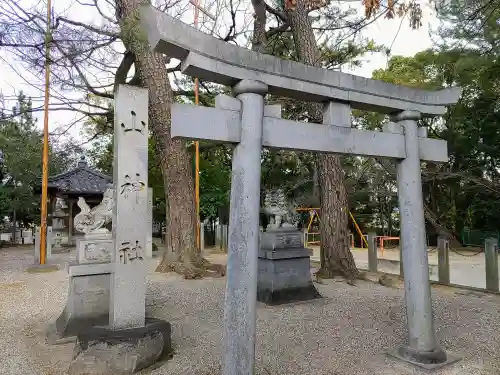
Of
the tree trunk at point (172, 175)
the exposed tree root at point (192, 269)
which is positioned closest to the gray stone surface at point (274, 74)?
the exposed tree root at point (192, 269)

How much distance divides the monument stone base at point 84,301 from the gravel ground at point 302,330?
0.31 m

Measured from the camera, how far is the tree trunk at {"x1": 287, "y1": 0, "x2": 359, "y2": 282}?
29.5ft

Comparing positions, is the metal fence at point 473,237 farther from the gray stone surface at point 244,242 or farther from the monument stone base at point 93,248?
the gray stone surface at point 244,242

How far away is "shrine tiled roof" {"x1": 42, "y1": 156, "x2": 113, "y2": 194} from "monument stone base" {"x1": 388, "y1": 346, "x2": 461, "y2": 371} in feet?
50.3

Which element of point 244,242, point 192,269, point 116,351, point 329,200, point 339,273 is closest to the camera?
→ point 244,242

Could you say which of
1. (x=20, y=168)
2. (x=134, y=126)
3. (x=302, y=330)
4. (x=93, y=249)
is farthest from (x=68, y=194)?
(x=302, y=330)

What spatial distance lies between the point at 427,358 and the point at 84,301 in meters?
4.10

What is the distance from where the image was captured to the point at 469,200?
18.0m

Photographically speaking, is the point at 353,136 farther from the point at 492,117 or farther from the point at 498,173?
the point at 498,173

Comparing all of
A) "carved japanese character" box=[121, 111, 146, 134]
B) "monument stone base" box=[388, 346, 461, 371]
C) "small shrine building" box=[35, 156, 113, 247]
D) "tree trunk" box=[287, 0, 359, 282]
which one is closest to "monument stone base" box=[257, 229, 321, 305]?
"tree trunk" box=[287, 0, 359, 282]

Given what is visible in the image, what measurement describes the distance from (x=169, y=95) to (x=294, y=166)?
1078 cm

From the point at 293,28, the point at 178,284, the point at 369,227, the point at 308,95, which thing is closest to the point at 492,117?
the point at 369,227

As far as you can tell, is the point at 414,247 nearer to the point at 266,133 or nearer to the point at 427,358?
the point at 427,358

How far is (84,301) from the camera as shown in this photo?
16.2 feet
